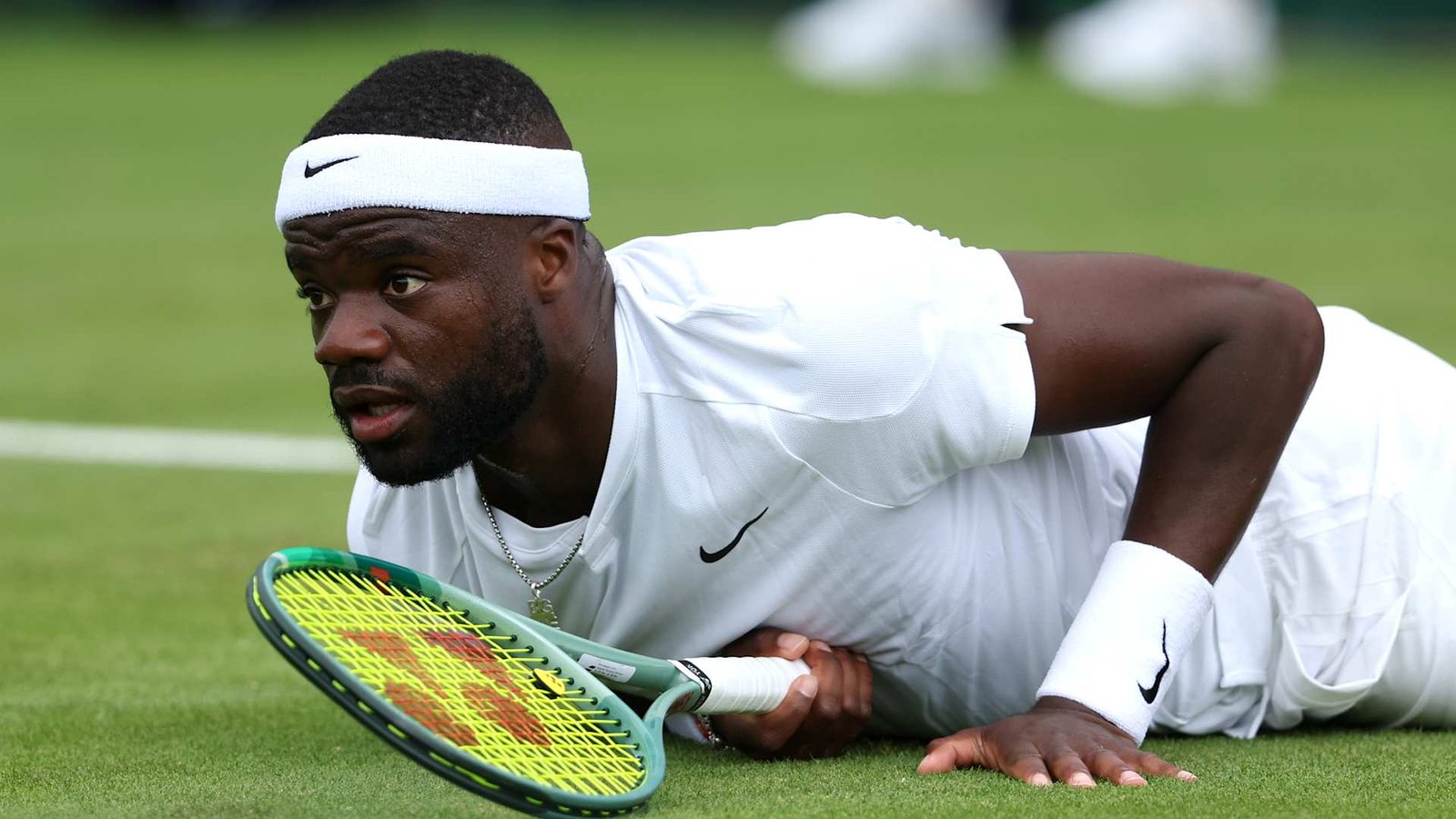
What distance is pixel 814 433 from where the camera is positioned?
147 inches

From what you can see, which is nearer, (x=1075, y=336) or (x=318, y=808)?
(x=318, y=808)

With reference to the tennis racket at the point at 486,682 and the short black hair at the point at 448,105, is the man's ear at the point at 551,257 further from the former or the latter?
the tennis racket at the point at 486,682

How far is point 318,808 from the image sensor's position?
3.52 m

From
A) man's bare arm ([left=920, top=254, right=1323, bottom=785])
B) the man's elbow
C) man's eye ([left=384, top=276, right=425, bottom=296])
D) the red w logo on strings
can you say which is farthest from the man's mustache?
the man's elbow

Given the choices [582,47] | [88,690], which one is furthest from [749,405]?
[582,47]

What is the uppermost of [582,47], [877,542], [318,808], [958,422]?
[958,422]

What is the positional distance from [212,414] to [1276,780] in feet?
19.1

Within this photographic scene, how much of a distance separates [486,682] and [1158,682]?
4.01ft

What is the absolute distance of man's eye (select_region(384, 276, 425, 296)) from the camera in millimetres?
3562

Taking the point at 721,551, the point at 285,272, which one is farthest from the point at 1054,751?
the point at 285,272

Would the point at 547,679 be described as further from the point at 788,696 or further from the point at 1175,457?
the point at 1175,457

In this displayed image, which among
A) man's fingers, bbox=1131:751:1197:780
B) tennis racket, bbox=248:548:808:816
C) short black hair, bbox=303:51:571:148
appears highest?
short black hair, bbox=303:51:571:148

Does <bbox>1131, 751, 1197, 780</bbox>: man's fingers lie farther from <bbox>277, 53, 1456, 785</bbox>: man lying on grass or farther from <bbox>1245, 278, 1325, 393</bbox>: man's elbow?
<bbox>1245, 278, 1325, 393</bbox>: man's elbow

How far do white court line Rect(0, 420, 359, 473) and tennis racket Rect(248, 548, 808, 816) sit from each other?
13.4ft
